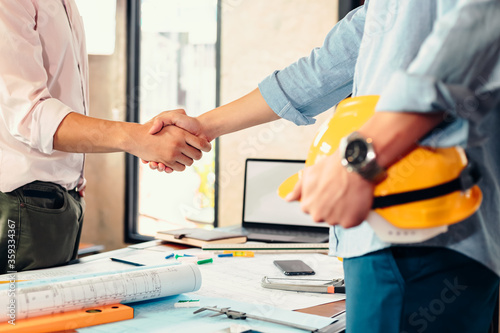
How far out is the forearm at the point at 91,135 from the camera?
55.1 inches

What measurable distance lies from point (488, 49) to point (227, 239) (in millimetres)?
1303

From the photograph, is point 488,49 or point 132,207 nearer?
point 488,49

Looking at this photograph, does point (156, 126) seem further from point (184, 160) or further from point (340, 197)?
point (340, 197)

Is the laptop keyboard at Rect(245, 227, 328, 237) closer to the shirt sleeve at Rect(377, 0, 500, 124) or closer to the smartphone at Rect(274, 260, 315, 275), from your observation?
the smartphone at Rect(274, 260, 315, 275)

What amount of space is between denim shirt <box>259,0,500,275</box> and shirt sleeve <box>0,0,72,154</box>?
0.87 meters

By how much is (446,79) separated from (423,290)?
26 centimetres

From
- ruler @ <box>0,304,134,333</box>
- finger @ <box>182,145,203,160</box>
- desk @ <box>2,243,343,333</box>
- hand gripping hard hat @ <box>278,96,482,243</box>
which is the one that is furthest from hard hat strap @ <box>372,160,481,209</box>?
finger @ <box>182,145,203,160</box>

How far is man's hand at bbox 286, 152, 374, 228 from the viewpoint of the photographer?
0.57 m

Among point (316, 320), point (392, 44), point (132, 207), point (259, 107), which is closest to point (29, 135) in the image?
point (259, 107)

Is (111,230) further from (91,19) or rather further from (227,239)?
(227,239)

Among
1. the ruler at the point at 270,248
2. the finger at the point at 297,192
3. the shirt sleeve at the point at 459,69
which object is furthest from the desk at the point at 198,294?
the shirt sleeve at the point at 459,69

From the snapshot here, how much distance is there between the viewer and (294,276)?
1.26m

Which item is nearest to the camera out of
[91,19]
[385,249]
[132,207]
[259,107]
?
[385,249]

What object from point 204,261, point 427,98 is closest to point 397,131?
point 427,98
